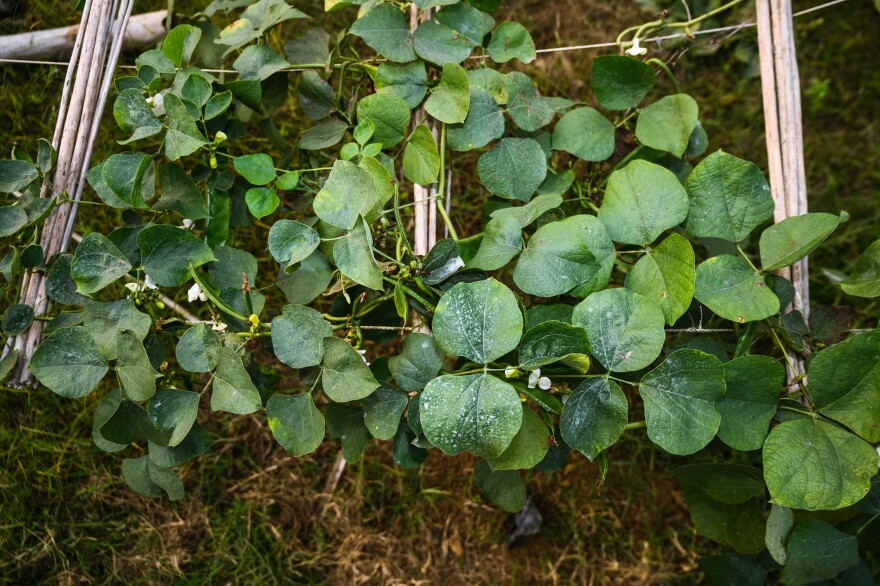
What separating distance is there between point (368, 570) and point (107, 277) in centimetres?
100

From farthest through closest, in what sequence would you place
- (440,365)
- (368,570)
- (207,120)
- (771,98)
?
(368,570)
(771,98)
(207,120)
(440,365)

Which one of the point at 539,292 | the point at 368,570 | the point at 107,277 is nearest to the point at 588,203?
the point at 539,292

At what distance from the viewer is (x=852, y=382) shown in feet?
3.27

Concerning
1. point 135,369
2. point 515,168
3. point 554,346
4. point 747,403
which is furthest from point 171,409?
point 747,403

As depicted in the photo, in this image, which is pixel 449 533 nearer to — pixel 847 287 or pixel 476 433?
pixel 476 433

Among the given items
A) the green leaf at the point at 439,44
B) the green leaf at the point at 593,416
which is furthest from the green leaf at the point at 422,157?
the green leaf at the point at 593,416

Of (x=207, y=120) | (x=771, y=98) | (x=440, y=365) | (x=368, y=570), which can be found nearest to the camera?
(x=440, y=365)

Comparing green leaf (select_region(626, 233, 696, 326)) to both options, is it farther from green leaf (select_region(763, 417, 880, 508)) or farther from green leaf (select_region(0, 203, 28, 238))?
green leaf (select_region(0, 203, 28, 238))

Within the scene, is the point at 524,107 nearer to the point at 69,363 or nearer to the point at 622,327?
the point at 622,327

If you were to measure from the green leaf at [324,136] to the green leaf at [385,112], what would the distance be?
0.34 ft

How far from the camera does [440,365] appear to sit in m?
1.03

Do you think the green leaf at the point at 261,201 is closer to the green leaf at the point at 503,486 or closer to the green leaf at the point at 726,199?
the green leaf at the point at 503,486

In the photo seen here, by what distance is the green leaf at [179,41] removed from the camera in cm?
114

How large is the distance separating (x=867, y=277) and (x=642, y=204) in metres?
0.40
